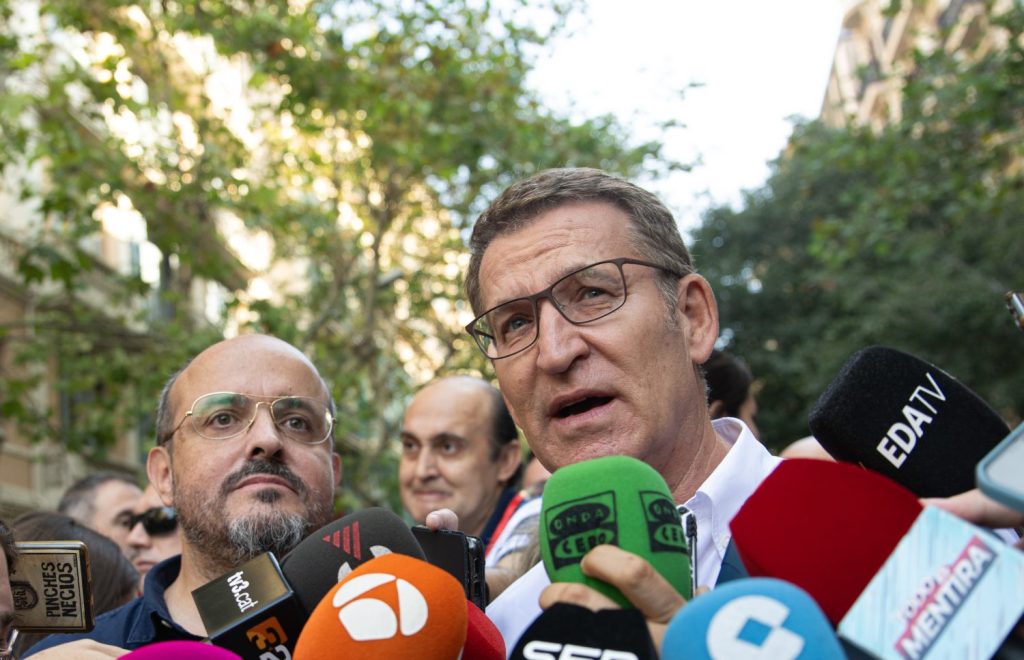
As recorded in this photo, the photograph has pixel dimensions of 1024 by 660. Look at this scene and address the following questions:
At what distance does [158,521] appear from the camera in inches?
201

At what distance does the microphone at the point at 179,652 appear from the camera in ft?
5.11

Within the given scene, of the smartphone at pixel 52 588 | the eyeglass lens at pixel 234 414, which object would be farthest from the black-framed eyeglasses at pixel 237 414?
the smartphone at pixel 52 588

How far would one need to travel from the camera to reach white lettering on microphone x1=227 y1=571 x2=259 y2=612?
195 cm

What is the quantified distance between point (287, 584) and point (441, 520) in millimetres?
513

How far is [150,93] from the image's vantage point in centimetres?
1300

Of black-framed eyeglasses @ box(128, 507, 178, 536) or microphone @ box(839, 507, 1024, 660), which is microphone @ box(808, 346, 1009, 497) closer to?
microphone @ box(839, 507, 1024, 660)

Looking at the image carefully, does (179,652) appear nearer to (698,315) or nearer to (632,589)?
(632,589)

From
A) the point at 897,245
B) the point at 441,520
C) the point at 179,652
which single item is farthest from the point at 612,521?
the point at 897,245

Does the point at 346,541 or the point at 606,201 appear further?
the point at 606,201

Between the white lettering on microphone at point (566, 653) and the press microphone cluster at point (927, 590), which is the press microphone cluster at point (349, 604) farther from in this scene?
the press microphone cluster at point (927, 590)

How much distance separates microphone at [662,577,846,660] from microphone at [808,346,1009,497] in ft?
2.22

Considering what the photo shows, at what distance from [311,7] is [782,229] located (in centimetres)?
1907

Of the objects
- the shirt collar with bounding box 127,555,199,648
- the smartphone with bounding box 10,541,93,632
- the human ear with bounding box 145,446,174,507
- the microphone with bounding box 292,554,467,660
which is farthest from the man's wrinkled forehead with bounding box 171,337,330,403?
the microphone with bounding box 292,554,467,660

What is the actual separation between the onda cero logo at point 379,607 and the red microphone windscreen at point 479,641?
0.91 feet
